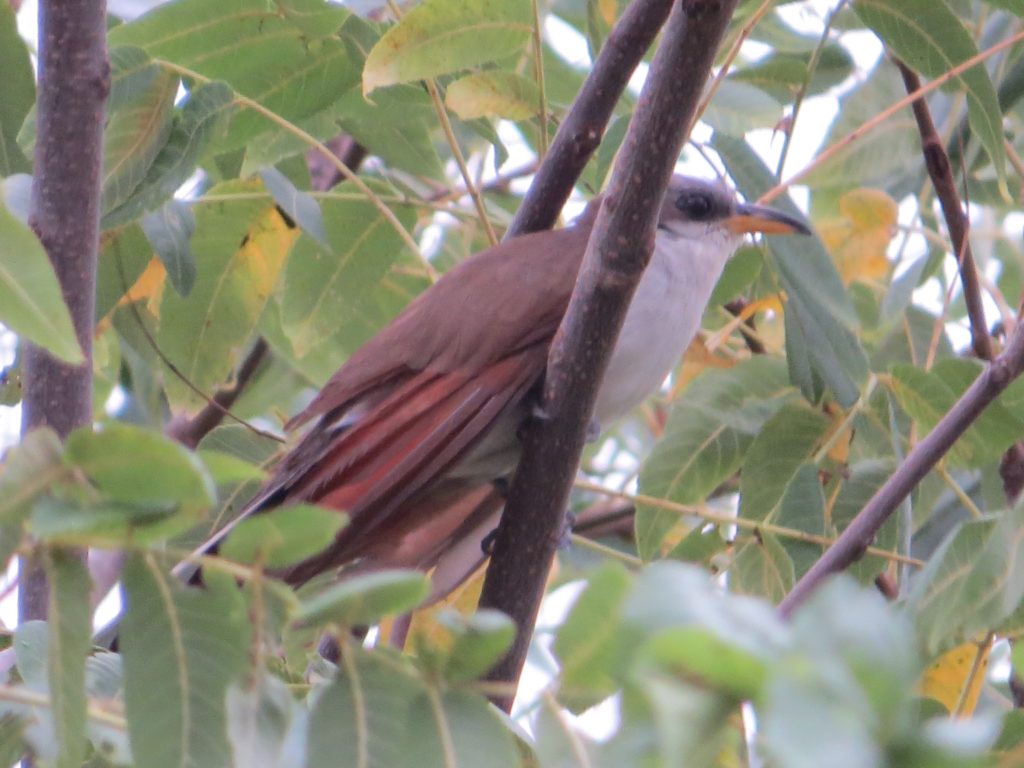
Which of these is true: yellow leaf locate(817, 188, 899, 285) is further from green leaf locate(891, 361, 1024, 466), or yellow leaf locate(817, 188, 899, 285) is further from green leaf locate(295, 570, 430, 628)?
green leaf locate(295, 570, 430, 628)

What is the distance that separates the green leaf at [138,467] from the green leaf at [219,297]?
188cm

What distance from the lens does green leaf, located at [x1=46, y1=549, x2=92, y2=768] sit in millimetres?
1530

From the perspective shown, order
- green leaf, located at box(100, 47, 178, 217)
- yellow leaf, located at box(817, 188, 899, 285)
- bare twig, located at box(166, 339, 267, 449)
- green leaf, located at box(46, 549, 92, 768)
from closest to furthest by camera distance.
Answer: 1. green leaf, located at box(46, 549, 92, 768)
2. green leaf, located at box(100, 47, 178, 217)
3. yellow leaf, located at box(817, 188, 899, 285)
4. bare twig, located at box(166, 339, 267, 449)

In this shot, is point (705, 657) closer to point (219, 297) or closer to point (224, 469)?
point (224, 469)

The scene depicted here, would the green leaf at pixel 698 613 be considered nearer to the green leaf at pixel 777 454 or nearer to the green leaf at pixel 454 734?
the green leaf at pixel 454 734

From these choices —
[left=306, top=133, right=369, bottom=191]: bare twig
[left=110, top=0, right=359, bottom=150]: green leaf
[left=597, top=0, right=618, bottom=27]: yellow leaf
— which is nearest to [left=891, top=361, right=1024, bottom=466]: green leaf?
[left=597, top=0, right=618, bottom=27]: yellow leaf

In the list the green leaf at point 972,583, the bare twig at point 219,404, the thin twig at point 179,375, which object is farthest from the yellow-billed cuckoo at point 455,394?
the green leaf at point 972,583

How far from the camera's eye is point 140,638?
63.3 inches

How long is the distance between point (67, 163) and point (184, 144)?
304mm

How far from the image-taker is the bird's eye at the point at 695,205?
12.7 ft

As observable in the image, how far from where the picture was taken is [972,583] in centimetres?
192

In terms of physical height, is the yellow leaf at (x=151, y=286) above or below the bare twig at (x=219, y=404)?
above

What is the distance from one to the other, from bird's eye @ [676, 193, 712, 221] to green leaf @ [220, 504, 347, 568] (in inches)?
98.5

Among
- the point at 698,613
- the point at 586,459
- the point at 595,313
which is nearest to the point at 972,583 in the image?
the point at 595,313
